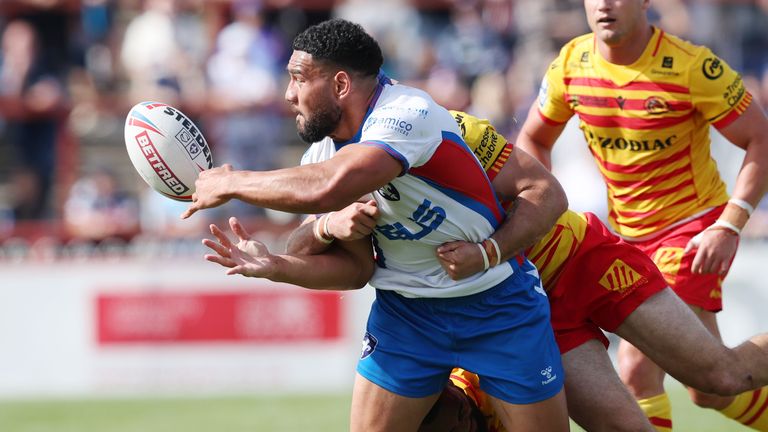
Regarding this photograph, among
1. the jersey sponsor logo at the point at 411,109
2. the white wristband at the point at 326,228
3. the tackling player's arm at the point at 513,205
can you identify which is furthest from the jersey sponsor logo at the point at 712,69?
the white wristband at the point at 326,228

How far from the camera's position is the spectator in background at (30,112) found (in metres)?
13.6

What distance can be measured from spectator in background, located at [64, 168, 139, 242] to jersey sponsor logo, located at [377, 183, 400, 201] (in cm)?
807

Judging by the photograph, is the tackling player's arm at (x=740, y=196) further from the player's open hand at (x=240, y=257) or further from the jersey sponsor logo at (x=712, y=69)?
the player's open hand at (x=240, y=257)

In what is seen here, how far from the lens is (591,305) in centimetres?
583

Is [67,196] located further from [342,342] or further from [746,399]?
[746,399]

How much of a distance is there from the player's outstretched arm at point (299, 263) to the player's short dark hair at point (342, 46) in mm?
794

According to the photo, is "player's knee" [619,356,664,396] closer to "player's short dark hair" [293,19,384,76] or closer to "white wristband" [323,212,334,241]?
"white wristband" [323,212,334,241]

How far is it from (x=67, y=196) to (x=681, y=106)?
863 cm

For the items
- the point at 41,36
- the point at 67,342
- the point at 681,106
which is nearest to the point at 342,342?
the point at 67,342

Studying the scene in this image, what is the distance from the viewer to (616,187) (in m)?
6.76

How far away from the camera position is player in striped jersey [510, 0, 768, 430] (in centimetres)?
635

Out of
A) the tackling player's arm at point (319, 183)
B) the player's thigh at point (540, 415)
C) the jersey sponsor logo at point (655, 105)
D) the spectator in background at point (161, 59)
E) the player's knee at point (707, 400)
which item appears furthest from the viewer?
the spectator in background at point (161, 59)

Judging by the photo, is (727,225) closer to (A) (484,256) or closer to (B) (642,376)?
(B) (642,376)

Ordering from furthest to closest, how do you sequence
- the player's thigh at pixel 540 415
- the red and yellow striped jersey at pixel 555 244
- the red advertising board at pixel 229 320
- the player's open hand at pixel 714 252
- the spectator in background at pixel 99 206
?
the spectator in background at pixel 99 206 < the red advertising board at pixel 229 320 < the player's open hand at pixel 714 252 < the red and yellow striped jersey at pixel 555 244 < the player's thigh at pixel 540 415
